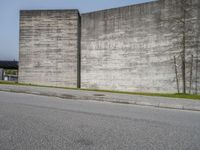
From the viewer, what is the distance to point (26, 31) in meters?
22.6

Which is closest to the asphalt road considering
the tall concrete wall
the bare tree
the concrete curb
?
the concrete curb

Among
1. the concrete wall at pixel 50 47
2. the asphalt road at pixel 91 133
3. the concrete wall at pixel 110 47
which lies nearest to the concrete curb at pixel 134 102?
the asphalt road at pixel 91 133

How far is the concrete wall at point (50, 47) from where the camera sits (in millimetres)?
21312

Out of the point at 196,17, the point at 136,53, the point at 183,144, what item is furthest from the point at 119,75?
the point at 183,144

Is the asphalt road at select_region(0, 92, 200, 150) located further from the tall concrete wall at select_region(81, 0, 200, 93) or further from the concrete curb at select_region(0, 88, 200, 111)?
the tall concrete wall at select_region(81, 0, 200, 93)

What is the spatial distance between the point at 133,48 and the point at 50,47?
797cm

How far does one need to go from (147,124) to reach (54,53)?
16939 mm

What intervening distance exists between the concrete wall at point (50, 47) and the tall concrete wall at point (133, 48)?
99cm

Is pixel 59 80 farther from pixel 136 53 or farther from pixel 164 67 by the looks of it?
pixel 164 67

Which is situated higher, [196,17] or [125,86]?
[196,17]

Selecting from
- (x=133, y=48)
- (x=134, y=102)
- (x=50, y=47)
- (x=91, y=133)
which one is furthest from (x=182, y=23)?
(x=91, y=133)

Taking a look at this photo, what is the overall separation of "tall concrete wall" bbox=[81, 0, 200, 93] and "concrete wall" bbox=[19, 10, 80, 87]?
3.25ft

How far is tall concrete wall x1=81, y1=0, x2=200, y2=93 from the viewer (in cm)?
1712

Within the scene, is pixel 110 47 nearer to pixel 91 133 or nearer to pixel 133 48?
pixel 133 48
